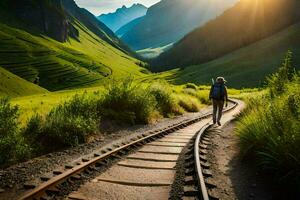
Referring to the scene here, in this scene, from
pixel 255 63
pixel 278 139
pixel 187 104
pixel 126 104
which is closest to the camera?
pixel 278 139

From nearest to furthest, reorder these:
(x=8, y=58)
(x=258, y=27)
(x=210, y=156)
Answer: (x=210, y=156) → (x=8, y=58) → (x=258, y=27)

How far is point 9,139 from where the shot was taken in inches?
339

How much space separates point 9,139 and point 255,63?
13543 centimetres

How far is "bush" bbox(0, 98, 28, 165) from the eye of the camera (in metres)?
8.41

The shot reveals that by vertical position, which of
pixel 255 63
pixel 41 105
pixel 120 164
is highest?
pixel 255 63

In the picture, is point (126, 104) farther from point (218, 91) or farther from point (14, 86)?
point (14, 86)

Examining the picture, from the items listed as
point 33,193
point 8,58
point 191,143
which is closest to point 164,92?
point 191,143

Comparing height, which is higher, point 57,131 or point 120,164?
point 57,131

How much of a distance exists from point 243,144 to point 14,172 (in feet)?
19.5

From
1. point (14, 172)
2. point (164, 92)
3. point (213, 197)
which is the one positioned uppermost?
point (164, 92)

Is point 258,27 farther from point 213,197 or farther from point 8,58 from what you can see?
point 213,197

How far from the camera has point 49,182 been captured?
6504 mm

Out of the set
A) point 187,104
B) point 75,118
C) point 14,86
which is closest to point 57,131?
point 75,118

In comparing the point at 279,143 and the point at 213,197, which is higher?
the point at 279,143
